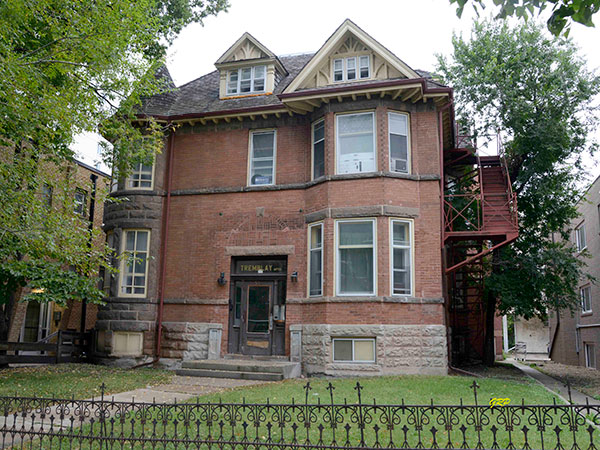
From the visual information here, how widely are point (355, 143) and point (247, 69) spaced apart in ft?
17.8

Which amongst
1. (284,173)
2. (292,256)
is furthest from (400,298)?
(284,173)

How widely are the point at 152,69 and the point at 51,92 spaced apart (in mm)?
3961

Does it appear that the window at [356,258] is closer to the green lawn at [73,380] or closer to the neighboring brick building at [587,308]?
the green lawn at [73,380]

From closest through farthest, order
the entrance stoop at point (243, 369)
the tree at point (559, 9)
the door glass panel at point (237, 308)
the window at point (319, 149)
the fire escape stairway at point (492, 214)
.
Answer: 1. the tree at point (559, 9)
2. the entrance stoop at point (243, 369)
3. the fire escape stairway at point (492, 214)
4. the window at point (319, 149)
5. the door glass panel at point (237, 308)

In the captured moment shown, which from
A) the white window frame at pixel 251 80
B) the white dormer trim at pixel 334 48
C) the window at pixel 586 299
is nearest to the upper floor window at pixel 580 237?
the window at pixel 586 299

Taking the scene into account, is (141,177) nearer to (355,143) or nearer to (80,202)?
(80,202)

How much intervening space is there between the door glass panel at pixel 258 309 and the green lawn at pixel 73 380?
2809 millimetres

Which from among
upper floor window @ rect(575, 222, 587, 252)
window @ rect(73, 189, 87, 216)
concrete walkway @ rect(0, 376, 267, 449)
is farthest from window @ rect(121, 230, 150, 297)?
upper floor window @ rect(575, 222, 587, 252)

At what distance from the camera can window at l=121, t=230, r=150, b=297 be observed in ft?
56.9

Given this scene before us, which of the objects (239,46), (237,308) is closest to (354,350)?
(237,308)

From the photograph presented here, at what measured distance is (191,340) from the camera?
16.7 meters

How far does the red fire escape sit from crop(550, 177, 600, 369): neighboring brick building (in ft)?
10.9

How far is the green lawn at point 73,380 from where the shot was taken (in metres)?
11.4

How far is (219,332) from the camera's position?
16.5 meters
